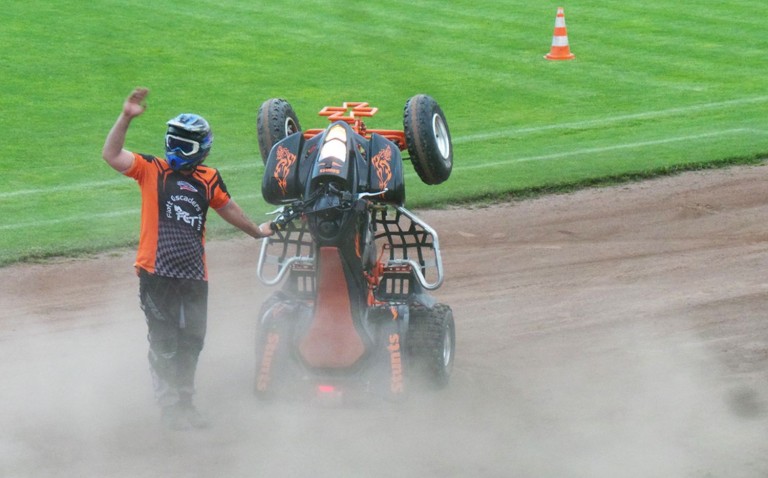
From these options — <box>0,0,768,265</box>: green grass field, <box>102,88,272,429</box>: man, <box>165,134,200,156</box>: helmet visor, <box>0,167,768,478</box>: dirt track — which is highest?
<box>165,134,200,156</box>: helmet visor

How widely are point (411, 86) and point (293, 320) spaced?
11.1 m

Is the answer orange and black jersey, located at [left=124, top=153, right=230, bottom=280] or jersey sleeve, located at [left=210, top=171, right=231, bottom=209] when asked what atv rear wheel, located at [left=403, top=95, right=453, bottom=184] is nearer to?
jersey sleeve, located at [left=210, top=171, right=231, bottom=209]

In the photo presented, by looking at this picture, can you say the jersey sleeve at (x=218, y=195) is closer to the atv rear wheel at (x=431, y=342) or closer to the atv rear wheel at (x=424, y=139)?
the atv rear wheel at (x=424, y=139)

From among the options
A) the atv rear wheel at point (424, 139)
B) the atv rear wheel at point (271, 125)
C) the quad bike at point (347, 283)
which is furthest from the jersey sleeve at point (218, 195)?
the atv rear wheel at point (424, 139)

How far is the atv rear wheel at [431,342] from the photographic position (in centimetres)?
834

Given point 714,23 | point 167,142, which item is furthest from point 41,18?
point 167,142

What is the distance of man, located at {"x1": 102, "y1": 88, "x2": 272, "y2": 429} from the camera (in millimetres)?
7680

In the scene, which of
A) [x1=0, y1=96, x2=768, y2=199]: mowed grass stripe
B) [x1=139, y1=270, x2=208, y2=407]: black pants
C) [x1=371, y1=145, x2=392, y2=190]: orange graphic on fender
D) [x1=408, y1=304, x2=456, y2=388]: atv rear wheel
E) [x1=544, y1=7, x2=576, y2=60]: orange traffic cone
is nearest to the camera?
[x1=139, y1=270, x2=208, y2=407]: black pants

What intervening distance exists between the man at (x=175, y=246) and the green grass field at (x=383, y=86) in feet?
13.7

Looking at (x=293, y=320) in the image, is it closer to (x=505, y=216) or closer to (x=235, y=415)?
(x=235, y=415)

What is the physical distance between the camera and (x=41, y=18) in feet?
71.8

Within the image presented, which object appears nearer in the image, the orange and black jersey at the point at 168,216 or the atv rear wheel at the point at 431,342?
the orange and black jersey at the point at 168,216

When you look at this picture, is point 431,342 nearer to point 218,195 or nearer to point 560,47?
point 218,195

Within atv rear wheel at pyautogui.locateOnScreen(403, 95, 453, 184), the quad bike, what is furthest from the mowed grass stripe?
atv rear wheel at pyautogui.locateOnScreen(403, 95, 453, 184)
